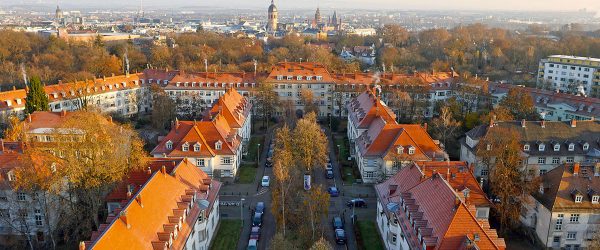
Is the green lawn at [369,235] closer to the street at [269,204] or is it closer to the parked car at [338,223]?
→ the street at [269,204]

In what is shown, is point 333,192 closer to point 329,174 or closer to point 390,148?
point 329,174

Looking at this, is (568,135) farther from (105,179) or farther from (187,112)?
(187,112)

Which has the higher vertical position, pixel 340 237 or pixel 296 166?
pixel 296 166

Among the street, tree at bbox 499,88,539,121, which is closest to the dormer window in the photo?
the street

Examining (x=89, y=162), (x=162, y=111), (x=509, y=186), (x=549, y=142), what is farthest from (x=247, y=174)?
(x=549, y=142)

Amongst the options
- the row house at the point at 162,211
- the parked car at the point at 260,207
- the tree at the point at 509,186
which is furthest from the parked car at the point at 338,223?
the tree at the point at 509,186

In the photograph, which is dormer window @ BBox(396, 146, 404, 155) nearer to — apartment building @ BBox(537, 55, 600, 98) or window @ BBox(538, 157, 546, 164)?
window @ BBox(538, 157, 546, 164)

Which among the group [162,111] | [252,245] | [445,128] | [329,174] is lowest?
[252,245]
